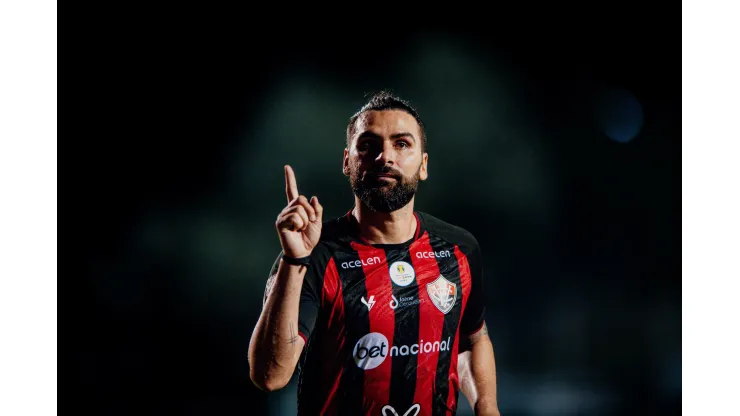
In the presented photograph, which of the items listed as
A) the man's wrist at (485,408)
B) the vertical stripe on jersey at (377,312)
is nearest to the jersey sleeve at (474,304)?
the man's wrist at (485,408)

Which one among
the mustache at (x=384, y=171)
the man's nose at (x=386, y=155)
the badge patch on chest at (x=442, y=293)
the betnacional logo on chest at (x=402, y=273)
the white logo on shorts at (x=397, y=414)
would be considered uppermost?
the man's nose at (x=386, y=155)

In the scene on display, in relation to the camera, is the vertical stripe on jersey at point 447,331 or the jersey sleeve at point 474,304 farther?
the jersey sleeve at point 474,304

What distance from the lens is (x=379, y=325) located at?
238cm

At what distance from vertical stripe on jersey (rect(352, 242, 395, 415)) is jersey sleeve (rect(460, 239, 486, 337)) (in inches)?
15.9

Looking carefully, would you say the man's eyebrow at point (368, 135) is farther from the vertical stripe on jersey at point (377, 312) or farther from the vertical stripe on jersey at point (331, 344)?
the vertical stripe on jersey at point (331, 344)

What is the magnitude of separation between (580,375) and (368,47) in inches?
97.2

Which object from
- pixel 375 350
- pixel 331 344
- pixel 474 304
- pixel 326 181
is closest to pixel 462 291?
pixel 474 304

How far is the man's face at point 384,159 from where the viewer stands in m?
2.41

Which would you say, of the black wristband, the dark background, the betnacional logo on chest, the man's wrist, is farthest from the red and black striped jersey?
the dark background

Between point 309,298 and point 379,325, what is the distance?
31 cm

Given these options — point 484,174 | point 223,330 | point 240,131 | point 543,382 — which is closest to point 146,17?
point 240,131

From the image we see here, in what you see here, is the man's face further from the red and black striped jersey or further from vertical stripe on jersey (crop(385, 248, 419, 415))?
vertical stripe on jersey (crop(385, 248, 419, 415))

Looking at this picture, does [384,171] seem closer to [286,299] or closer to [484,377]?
[286,299]

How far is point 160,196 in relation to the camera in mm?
3850
